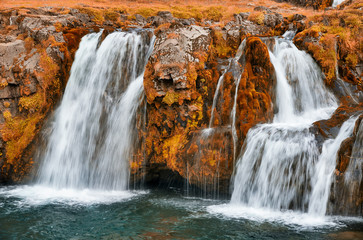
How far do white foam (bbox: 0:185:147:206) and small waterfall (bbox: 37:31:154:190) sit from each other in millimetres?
401

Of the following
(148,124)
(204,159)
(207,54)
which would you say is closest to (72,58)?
(148,124)

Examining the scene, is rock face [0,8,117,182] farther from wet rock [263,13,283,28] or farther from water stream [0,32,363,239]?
wet rock [263,13,283,28]

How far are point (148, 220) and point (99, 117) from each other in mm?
5524

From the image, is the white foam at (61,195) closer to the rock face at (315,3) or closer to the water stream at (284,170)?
the water stream at (284,170)

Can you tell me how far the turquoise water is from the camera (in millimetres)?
7113

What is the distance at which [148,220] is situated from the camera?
8.22 m

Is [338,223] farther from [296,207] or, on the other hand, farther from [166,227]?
[166,227]

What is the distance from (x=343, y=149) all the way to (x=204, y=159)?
4.23m

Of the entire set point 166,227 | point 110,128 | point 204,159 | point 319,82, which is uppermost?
point 319,82

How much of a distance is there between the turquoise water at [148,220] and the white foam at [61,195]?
0.11 feet

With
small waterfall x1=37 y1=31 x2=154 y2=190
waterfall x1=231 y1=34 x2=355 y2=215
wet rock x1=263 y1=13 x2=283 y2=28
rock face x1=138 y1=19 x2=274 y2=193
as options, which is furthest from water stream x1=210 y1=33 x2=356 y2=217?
wet rock x1=263 y1=13 x2=283 y2=28

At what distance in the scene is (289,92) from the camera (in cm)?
1200

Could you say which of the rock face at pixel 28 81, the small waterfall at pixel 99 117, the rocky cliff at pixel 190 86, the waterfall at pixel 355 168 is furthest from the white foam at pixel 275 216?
the rock face at pixel 28 81

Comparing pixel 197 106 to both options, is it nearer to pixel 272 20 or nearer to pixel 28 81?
pixel 28 81
